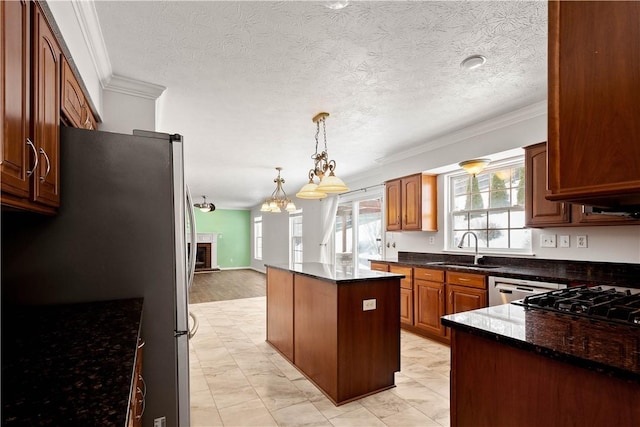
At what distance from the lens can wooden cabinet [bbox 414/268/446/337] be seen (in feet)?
12.5

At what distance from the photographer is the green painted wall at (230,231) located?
39.9ft

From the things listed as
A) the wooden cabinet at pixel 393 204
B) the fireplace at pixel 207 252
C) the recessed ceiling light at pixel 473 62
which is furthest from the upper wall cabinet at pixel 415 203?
the fireplace at pixel 207 252

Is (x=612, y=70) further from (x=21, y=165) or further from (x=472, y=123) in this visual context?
(x=472, y=123)

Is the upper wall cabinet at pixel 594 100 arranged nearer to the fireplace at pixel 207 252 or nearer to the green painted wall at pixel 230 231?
the fireplace at pixel 207 252

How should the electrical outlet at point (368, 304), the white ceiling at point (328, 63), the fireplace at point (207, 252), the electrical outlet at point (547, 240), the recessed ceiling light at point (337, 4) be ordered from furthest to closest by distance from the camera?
the fireplace at point (207, 252), the electrical outlet at point (547, 240), the electrical outlet at point (368, 304), the white ceiling at point (328, 63), the recessed ceiling light at point (337, 4)

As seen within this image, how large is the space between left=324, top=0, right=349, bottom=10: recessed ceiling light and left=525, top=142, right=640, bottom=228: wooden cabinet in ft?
8.05

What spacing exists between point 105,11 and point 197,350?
3.28 meters

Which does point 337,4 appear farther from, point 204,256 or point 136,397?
point 204,256

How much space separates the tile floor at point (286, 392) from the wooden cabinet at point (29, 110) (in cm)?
187

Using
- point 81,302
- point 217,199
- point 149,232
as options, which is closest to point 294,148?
point 149,232

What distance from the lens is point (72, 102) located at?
6.00 ft

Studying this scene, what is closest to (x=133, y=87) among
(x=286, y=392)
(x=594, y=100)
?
(x=286, y=392)

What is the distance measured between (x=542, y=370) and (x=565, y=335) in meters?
0.17

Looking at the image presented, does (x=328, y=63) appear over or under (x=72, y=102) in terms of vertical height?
over
